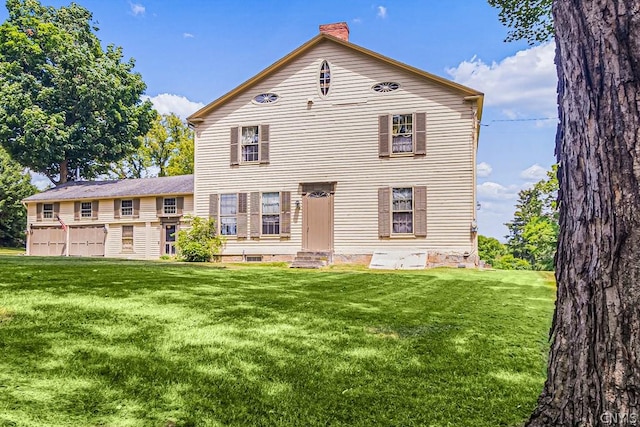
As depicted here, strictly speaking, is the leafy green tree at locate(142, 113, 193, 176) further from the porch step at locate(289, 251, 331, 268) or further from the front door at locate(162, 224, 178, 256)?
the porch step at locate(289, 251, 331, 268)

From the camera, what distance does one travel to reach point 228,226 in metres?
16.0

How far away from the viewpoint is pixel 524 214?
33.6 meters

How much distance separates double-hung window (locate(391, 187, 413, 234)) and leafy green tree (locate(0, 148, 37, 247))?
2616 cm

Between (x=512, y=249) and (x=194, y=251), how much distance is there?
83.0ft

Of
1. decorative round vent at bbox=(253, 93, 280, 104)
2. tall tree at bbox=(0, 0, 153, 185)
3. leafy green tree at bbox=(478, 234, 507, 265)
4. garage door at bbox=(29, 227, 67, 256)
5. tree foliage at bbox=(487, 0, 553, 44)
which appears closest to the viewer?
tree foliage at bbox=(487, 0, 553, 44)

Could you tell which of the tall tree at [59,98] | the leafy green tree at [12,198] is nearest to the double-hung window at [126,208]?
the tall tree at [59,98]

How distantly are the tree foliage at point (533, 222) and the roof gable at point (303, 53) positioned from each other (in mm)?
13932

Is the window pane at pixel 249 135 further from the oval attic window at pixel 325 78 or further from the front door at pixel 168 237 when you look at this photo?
the front door at pixel 168 237

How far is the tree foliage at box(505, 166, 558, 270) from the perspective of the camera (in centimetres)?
2620

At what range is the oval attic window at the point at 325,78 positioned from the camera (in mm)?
15207

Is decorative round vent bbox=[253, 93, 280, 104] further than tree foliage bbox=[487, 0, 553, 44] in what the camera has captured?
Yes

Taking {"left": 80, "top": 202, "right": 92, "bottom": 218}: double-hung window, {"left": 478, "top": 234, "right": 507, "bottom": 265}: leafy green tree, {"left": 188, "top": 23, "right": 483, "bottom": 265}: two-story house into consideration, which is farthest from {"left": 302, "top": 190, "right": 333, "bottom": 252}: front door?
{"left": 478, "top": 234, "right": 507, "bottom": 265}: leafy green tree

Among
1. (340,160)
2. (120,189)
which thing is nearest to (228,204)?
(340,160)

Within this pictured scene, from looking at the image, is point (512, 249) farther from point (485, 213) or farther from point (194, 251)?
point (194, 251)
